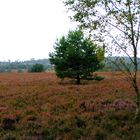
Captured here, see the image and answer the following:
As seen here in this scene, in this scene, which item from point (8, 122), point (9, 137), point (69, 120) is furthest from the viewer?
point (8, 122)

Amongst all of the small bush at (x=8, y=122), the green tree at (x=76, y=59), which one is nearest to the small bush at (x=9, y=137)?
the small bush at (x=8, y=122)

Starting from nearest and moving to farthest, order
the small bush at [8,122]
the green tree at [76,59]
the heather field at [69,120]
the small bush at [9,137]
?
the small bush at [9,137]
the heather field at [69,120]
the small bush at [8,122]
the green tree at [76,59]

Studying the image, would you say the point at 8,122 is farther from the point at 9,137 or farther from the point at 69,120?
the point at 69,120

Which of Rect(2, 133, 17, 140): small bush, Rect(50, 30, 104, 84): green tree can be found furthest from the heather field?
Rect(50, 30, 104, 84): green tree

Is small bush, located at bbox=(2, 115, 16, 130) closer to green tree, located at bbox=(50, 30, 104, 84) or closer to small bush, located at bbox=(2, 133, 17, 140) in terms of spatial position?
small bush, located at bbox=(2, 133, 17, 140)

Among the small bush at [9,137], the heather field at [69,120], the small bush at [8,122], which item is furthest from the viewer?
the small bush at [8,122]

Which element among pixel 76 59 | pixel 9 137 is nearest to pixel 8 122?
pixel 9 137

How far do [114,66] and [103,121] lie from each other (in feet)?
9.29

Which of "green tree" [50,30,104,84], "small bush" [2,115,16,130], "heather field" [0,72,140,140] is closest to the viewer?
"heather field" [0,72,140,140]

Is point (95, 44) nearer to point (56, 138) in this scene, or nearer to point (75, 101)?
point (56, 138)

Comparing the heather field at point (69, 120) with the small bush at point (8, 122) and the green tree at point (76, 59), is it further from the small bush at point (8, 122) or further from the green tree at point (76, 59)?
the green tree at point (76, 59)

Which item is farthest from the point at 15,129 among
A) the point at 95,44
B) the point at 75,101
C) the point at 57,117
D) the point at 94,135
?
the point at 75,101

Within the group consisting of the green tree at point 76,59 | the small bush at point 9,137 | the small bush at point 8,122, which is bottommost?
the small bush at point 9,137

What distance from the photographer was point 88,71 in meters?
40.5
